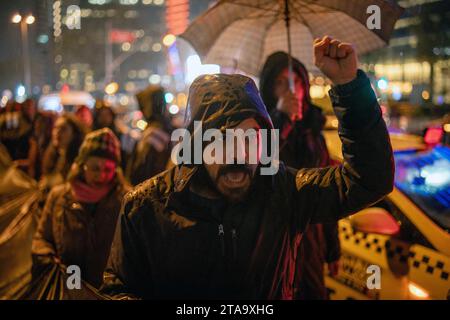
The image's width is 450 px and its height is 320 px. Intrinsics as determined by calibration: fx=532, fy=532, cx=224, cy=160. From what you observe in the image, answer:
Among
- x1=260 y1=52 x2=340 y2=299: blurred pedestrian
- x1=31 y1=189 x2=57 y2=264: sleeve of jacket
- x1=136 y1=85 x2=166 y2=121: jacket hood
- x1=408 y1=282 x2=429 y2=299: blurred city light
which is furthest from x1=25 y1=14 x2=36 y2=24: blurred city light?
x1=408 y1=282 x2=429 y2=299: blurred city light

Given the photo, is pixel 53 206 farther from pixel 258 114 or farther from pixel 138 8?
pixel 138 8

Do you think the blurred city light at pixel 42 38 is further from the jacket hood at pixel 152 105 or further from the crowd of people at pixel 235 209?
the crowd of people at pixel 235 209

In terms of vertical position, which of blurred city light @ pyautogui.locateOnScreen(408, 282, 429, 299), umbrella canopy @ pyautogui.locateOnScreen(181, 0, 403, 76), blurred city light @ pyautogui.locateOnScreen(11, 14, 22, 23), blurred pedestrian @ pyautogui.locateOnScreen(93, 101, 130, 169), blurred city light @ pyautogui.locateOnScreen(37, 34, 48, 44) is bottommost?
blurred city light @ pyautogui.locateOnScreen(408, 282, 429, 299)

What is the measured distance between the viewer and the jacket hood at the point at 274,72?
373 cm

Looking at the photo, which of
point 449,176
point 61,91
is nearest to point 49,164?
point 449,176

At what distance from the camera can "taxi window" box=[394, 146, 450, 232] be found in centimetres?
383

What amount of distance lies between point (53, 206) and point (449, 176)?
2930 mm

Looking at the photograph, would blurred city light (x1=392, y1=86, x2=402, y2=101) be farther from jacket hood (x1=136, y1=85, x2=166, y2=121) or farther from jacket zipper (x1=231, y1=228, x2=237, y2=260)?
jacket zipper (x1=231, y1=228, x2=237, y2=260)

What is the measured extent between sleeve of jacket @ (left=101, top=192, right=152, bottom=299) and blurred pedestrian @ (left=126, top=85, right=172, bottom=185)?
337 centimetres

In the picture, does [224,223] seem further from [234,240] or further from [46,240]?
[46,240]

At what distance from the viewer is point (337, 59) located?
1.77 meters

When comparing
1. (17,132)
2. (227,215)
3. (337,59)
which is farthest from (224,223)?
(17,132)

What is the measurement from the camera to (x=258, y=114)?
6.35 ft

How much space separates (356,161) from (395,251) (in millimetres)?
2328
